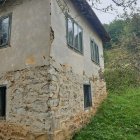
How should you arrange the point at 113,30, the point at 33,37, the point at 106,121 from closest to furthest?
the point at 33,37, the point at 106,121, the point at 113,30

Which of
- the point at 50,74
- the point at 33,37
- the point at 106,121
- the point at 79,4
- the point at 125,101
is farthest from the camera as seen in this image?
the point at 125,101

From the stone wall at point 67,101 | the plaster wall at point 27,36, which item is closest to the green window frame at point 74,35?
the stone wall at point 67,101

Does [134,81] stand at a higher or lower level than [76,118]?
higher

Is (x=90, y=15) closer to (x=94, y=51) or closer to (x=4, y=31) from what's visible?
(x=94, y=51)

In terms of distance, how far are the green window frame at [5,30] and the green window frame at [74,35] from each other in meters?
2.00

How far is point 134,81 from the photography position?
24.6 ft

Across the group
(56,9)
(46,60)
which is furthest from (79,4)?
(46,60)

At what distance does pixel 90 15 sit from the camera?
9680 millimetres

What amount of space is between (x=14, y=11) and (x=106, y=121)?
5667 millimetres

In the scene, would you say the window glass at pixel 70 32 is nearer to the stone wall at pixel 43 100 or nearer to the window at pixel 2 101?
the stone wall at pixel 43 100

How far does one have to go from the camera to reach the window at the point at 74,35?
8016mm

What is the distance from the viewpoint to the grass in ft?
25.7

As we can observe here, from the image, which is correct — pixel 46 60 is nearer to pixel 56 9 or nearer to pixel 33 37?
pixel 33 37

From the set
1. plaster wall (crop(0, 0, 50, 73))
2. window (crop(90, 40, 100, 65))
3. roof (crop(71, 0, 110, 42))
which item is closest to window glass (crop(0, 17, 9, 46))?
plaster wall (crop(0, 0, 50, 73))
